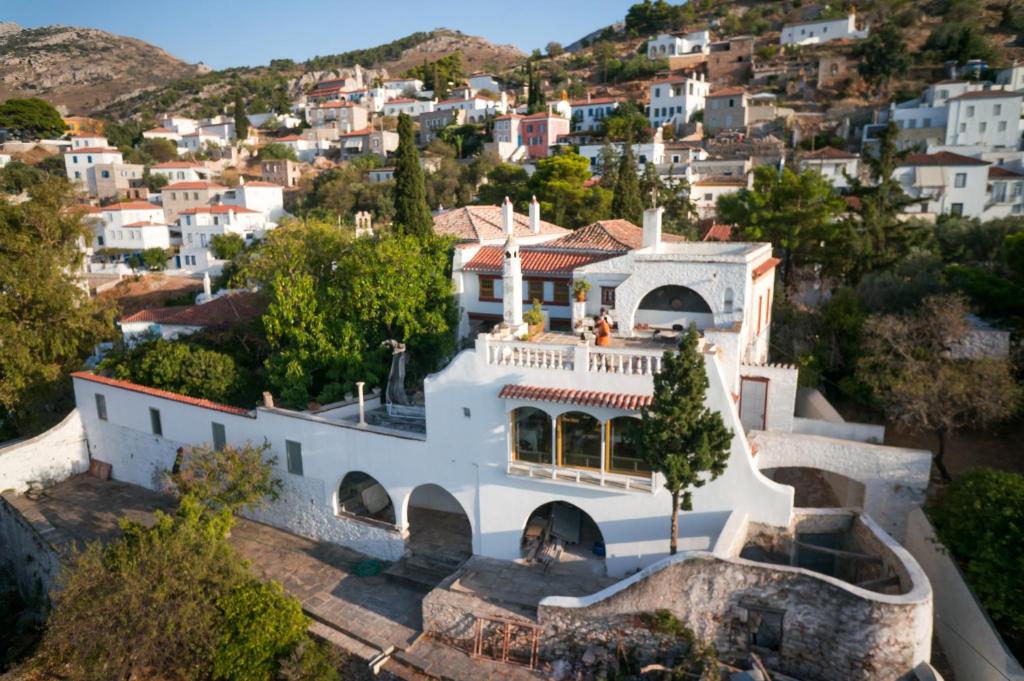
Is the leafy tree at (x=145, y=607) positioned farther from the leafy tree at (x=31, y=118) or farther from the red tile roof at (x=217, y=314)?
the leafy tree at (x=31, y=118)

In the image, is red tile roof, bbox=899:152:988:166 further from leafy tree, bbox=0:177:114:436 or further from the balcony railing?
leafy tree, bbox=0:177:114:436

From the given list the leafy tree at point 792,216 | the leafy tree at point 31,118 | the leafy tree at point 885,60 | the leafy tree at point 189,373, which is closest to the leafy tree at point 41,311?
the leafy tree at point 189,373

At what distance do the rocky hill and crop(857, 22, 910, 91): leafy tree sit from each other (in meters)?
140

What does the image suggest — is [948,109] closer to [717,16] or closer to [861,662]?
[861,662]

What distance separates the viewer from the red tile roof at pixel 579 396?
12539 mm

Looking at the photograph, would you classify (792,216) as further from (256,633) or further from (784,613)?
(256,633)

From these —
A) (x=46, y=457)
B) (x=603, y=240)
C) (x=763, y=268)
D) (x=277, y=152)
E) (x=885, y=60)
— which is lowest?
(x=46, y=457)

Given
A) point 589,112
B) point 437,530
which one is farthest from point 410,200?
point 589,112

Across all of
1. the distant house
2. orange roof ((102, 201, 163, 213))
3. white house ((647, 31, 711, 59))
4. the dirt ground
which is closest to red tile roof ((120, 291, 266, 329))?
the distant house

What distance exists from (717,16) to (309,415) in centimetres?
11291

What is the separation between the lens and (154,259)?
51750mm

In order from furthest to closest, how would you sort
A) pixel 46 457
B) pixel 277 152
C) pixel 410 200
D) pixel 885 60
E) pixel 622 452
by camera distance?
1. pixel 277 152
2. pixel 885 60
3. pixel 410 200
4. pixel 46 457
5. pixel 622 452

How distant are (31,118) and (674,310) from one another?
95.2 m

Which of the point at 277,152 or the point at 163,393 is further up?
the point at 277,152
